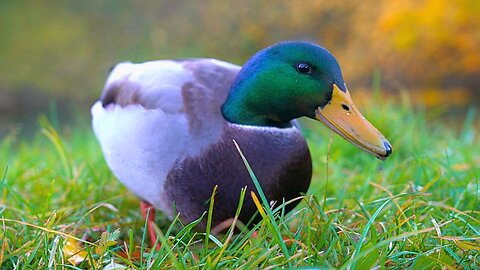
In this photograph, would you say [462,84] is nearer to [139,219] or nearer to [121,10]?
[121,10]

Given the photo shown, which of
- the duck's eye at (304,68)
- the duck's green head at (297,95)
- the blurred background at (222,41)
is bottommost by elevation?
the blurred background at (222,41)

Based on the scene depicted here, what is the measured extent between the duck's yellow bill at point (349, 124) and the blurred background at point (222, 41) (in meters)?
4.57

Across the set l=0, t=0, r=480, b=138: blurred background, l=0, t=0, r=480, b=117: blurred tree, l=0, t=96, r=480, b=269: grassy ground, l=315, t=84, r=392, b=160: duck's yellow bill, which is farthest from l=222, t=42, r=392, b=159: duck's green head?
l=0, t=0, r=480, b=117: blurred tree

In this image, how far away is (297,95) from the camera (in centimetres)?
197

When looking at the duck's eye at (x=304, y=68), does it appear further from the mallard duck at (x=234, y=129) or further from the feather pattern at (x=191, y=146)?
the feather pattern at (x=191, y=146)

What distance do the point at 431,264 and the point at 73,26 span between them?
7600 mm

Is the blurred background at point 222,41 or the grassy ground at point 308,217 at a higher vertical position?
the grassy ground at point 308,217

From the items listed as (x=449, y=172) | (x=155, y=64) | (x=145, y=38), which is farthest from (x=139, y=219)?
(x=145, y=38)

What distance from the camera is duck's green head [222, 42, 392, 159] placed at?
6.26ft

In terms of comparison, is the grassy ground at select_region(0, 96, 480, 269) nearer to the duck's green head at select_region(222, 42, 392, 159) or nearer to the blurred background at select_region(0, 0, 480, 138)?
the duck's green head at select_region(222, 42, 392, 159)

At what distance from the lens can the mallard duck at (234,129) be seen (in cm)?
194

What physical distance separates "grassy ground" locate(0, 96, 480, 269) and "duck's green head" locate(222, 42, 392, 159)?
205 millimetres

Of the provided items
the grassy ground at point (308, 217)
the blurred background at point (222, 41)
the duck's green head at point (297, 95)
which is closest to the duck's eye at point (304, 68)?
the duck's green head at point (297, 95)

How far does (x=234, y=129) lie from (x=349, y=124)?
1.23 ft
